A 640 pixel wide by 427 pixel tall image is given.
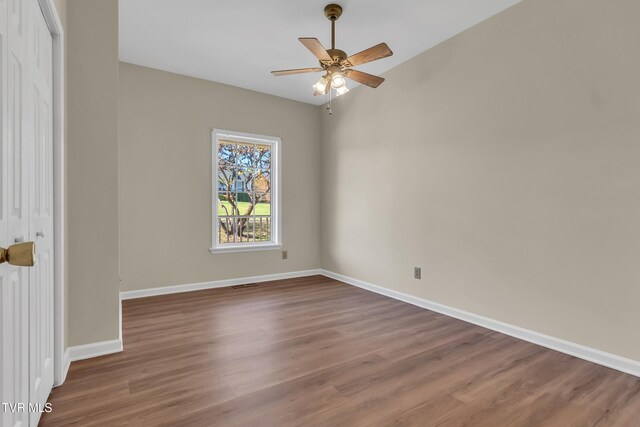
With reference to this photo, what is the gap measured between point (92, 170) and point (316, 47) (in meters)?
1.85

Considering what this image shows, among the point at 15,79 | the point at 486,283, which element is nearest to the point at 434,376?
the point at 486,283

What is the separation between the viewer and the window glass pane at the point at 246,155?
15.1ft

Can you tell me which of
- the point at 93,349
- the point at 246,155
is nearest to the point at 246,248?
the point at 246,155

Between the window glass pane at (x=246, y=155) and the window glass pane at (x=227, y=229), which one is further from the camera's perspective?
the window glass pane at (x=246, y=155)

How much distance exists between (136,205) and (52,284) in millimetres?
2114

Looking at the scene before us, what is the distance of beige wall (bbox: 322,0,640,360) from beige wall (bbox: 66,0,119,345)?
285cm

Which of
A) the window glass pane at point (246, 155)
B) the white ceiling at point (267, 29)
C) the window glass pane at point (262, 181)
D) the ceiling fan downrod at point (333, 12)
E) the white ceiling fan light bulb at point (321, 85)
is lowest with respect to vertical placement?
the window glass pane at point (262, 181)

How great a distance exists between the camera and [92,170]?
7.36ft

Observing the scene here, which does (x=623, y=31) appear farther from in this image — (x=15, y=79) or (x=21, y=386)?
(x=21, y=386)

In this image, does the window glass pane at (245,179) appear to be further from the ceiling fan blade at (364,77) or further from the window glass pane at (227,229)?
→ the ceiling fan blade at (364,77)

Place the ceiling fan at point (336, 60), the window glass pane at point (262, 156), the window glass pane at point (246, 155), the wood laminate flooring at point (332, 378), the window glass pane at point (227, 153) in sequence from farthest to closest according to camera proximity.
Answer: the window glass pane at point (262, 156) → the window glass pane at point (246, 155) → the window glass pane at point (227, 153) → the ceiling fan at point (336, 60) → the wood laminate flooring at point (332, 378)

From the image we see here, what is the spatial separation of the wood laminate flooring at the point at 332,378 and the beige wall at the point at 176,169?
100cm

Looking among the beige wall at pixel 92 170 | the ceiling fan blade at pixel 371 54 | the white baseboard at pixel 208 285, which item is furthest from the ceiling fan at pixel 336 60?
the white baseboard at pixel 208 285

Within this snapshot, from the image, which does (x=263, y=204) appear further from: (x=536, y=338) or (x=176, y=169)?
(x=536, y=338)
